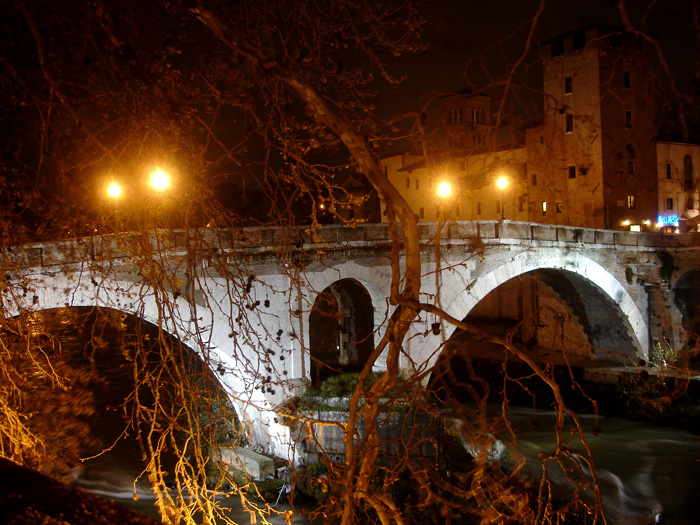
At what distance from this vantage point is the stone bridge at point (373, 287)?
9266mm

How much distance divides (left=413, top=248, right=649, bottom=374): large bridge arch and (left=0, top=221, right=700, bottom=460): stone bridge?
30 millimetres

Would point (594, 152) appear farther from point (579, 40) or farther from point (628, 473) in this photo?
point (628, 473)

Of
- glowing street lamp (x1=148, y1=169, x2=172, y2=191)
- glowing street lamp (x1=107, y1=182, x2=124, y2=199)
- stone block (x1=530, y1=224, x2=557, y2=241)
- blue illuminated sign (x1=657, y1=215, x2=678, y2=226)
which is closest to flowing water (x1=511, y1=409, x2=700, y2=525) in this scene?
stone block (x1=530, y1=224, x2=557, y2=241)

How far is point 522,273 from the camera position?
1519 cm

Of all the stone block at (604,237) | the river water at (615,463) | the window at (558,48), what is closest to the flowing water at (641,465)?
the river water at (615,463)

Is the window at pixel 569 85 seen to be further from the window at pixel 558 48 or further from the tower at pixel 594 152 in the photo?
the window at pixel 558 48

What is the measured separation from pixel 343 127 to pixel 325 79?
843mm

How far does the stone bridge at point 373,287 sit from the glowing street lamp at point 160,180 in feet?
12.3

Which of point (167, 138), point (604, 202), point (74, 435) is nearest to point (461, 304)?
point (74, 435)

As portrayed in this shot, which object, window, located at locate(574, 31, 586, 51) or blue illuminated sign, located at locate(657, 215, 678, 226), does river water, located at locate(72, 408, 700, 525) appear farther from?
window, located at locate(574, 31, 586, 51)

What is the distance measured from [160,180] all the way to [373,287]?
9.17 meters

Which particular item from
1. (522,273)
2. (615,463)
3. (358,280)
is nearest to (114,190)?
(358,280)

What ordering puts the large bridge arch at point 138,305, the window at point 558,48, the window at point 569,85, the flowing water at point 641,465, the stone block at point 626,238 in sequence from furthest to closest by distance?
the window at point 558,48 < the window at point 569,85 < the stone block at point 626,238 < the flowing water at point 641,465 < the large bridge arch at point 138,305

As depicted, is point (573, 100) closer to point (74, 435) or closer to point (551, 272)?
point (551, 272)
